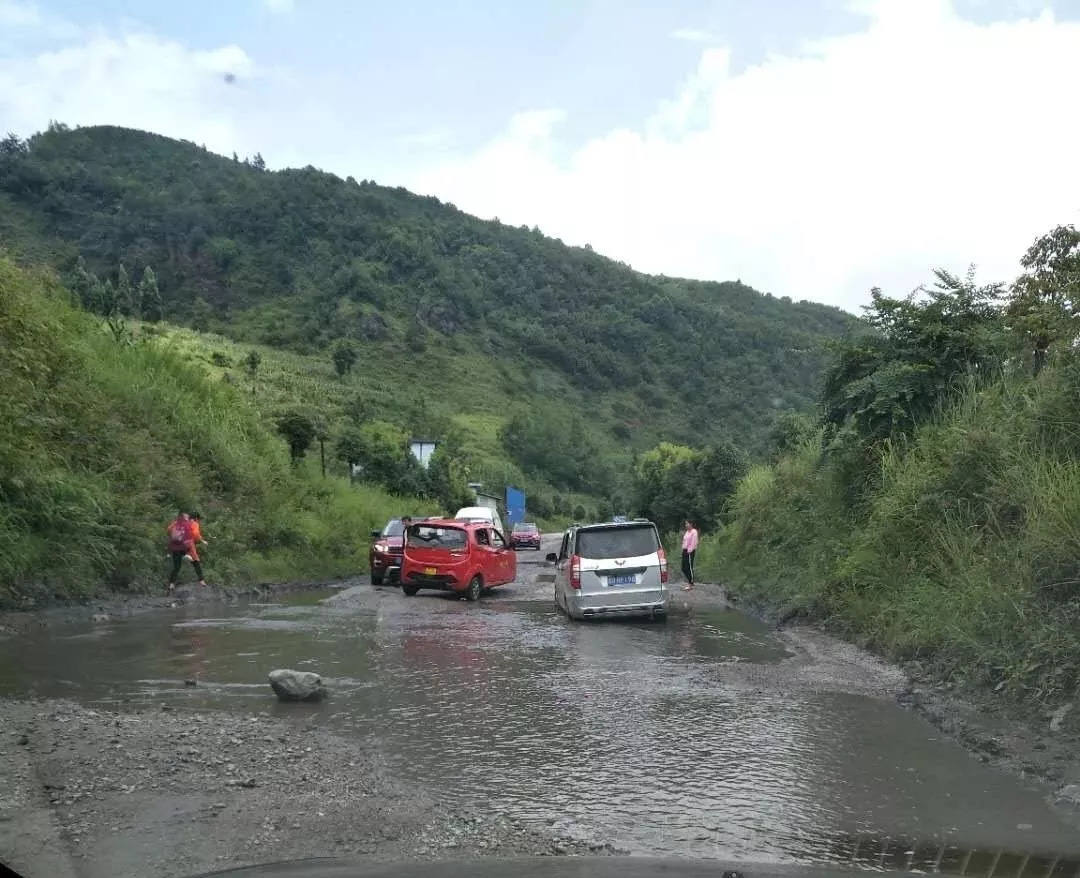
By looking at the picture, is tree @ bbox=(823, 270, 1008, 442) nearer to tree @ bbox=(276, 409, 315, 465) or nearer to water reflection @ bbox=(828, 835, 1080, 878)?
Result: water reflection @ bbox=(828, 835, 1080, 878)

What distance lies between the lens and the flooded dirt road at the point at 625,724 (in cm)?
546

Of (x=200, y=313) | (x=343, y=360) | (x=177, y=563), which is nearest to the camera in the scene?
(x=177, y=563)

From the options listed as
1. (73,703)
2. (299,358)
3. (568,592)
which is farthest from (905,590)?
(299,358)

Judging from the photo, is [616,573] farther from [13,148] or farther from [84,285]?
[13,148]

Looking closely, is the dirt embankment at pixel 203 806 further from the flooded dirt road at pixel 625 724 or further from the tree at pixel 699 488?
the tree at pixel 699 488

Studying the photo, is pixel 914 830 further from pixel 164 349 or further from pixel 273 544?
pixel 164 349

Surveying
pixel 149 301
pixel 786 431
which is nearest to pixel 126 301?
pixel 149 301

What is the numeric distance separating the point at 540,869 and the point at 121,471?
1706 centimetres

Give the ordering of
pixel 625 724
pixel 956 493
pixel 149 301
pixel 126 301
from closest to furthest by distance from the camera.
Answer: pixel 625 724, pixel 956 493, pixel 126 301, pixel 149 301

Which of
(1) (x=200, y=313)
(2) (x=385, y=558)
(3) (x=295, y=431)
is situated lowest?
(2) (x=385, y=558)

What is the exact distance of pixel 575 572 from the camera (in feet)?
52.1

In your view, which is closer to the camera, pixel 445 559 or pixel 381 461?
pixel 445 559

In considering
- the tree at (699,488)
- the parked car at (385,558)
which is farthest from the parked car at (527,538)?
the parked car at (385,558)

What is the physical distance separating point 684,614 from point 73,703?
1152 cm
